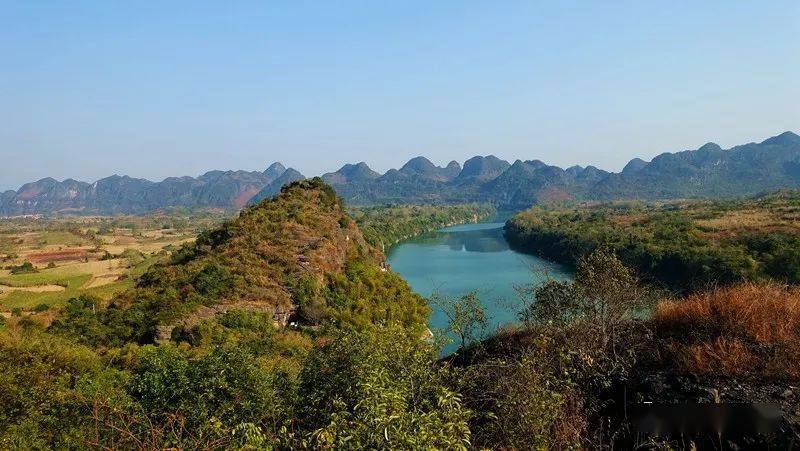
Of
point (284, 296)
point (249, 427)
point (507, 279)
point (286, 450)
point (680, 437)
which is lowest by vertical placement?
point (507, 279)

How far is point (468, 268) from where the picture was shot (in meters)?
54.9

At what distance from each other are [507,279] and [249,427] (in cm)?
4447

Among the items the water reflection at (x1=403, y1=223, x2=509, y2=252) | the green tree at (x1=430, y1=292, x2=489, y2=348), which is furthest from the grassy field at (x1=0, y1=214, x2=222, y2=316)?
the water reflection at (x1=403, y1=223, x2=509, y2=252)

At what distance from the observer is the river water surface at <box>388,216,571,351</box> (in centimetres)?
3538

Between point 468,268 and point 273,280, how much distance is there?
102 feet

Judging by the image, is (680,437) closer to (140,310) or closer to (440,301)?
(440,301)

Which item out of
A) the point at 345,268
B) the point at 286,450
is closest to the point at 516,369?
the point at 286,450

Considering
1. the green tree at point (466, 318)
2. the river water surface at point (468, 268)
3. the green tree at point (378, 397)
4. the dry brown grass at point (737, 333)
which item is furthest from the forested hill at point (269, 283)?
the green tree at point (378, 397)

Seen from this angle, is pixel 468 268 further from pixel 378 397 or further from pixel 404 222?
pixel 378 397

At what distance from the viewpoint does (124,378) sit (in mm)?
12500

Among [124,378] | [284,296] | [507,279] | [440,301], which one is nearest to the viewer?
[440,301]

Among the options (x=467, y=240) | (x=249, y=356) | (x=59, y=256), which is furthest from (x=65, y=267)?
(x=467, y=240)

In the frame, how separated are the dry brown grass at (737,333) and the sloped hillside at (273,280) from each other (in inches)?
457

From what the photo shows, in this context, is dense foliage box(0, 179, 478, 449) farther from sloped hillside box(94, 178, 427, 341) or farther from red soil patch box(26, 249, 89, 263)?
red soil patch box(26, 249, 89, 263)
